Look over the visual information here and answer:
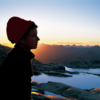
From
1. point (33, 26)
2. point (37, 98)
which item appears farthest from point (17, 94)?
point (37, 98)

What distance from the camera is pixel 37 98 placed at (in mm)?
3537

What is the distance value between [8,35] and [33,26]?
12.5 inches

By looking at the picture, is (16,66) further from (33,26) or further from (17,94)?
(33,26)

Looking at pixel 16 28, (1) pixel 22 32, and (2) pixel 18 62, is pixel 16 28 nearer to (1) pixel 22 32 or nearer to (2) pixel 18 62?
(1) pixel 22 32

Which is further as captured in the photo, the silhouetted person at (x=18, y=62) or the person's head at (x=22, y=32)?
the person's head at (x=22, y=32)

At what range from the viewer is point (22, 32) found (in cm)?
112

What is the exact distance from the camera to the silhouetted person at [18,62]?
0.97 meters

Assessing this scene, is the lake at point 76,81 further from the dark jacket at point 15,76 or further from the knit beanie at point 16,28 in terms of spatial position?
the knit beanie at point 16,28

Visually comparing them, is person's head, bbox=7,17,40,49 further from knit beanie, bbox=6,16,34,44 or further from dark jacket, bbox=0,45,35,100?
dark jacket, bbox=0,45,35,100

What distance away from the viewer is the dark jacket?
0.97 meters

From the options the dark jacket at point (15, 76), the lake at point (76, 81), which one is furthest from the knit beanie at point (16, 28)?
the lake at point (76, 81)

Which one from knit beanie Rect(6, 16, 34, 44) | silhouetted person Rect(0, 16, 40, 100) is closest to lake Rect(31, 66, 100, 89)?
silhouetted person Rect(0, 16, 40, 100)

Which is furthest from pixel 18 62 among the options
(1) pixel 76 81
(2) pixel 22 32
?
(1) pixel 76 81

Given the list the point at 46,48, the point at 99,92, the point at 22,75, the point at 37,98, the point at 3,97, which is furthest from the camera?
the point at 46,48
